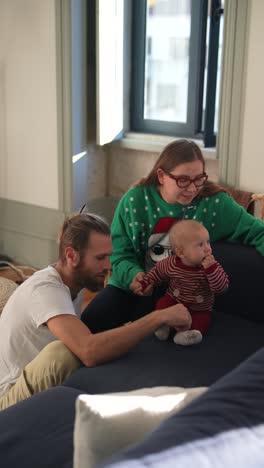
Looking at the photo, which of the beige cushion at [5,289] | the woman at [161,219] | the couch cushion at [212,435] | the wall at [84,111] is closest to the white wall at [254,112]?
the woman at [161,219]

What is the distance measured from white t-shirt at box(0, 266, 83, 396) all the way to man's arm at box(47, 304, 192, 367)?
0.04 metres

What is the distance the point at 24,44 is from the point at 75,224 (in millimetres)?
1920

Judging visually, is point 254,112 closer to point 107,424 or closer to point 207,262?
point 207,262

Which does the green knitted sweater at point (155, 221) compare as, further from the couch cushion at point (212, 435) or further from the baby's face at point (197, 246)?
the couch cushion at point (212, 435)

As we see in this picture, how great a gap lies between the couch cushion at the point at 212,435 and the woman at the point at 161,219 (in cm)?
118

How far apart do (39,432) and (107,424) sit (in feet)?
1.50

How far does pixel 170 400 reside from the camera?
1.12 m

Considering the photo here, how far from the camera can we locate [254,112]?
283 centimetres

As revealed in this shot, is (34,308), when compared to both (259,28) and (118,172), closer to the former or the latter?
(259,28)

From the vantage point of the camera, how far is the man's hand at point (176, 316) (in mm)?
1894

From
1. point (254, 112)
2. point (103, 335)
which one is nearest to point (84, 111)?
point (254, 112)

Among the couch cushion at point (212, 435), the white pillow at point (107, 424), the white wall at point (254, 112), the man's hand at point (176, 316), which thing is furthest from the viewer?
the white wall at point (254, 112)

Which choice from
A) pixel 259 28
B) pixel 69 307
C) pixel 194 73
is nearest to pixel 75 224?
pixel 69 307

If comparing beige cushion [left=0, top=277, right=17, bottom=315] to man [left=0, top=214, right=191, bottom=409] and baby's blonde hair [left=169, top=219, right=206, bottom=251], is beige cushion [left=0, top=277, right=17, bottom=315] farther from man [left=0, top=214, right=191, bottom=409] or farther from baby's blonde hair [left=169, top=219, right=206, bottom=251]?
baby's blonde hair [left=169, top=219, right=206, bottom=251]
